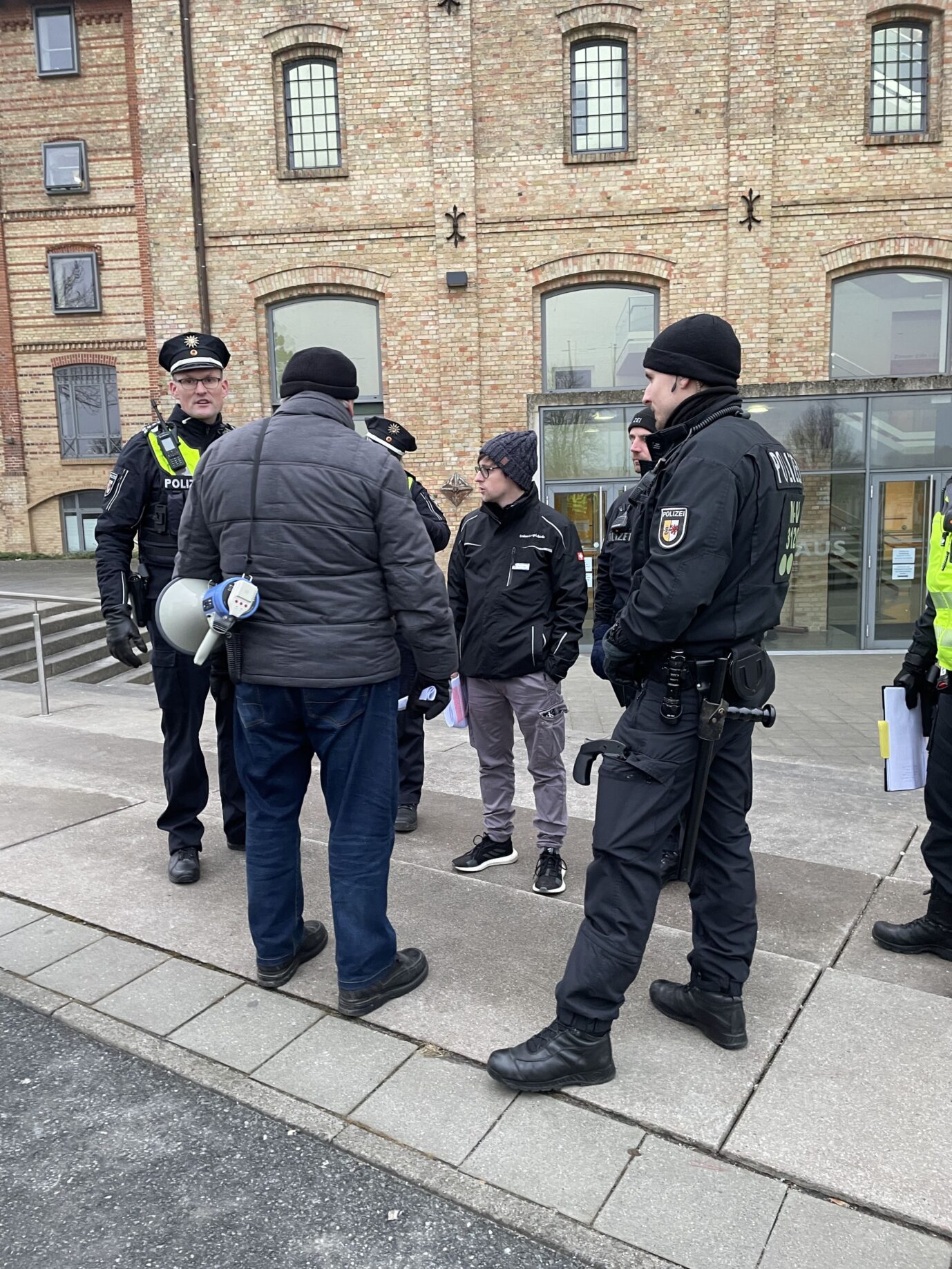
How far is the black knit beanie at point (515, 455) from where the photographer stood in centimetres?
401

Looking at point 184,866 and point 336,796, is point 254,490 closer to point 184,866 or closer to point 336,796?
point 336,796

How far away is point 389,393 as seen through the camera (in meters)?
15.2

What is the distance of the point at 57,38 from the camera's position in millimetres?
18781

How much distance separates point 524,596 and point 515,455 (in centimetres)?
62

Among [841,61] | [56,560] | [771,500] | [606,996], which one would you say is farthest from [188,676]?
[56,560]

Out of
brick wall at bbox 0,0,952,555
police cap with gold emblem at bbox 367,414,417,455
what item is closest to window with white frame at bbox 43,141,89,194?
brick wall at bbox 0,0,952,555

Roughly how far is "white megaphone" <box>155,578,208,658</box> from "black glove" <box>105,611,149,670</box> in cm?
95

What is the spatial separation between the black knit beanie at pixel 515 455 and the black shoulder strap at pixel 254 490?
1.30 m

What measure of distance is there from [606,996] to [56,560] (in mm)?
19639

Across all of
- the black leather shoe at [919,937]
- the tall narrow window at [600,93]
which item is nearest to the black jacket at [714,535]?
the black leather shoe at [919,937]

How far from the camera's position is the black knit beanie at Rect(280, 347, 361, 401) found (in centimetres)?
303

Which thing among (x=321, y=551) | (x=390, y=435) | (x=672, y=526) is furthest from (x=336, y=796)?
(x=390, y=435)

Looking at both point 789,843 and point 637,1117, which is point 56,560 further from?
point 637,1117

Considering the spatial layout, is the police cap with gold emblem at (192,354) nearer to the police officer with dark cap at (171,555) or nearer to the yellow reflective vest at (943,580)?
the police officer with dark cap at (171,555)
